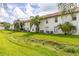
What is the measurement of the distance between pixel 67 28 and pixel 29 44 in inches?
15.5

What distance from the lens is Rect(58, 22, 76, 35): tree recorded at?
2.13 metres

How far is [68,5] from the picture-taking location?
2.15 m

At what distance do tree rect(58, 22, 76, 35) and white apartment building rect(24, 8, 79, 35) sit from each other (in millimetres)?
30

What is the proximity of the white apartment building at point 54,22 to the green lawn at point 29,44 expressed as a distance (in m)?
0.05

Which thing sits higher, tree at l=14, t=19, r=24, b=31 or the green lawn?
tree at l=14, t=19, r=24, b=31

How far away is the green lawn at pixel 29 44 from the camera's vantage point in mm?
2115

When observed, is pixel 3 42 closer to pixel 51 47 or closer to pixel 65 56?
pixel 51 47

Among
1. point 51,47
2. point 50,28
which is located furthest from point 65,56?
point 50,28

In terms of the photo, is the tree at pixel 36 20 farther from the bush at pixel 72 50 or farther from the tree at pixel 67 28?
the bush at pixel 72 50

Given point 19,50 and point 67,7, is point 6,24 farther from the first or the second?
point 67,7

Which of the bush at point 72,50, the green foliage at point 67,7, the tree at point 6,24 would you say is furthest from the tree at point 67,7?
the tree at point 6,24

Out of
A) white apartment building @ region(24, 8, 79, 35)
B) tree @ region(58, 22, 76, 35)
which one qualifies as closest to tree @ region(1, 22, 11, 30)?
white apartment building @ region(24, 8, 79, 35)

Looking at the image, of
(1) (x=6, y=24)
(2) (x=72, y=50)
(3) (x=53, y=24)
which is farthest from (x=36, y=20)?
(2) (x=72, y=50)

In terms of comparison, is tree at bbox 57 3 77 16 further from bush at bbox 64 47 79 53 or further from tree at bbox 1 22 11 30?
tree at bbox 1 22 11 30
